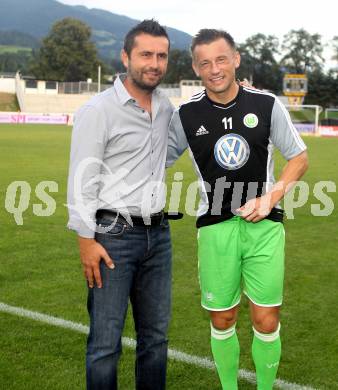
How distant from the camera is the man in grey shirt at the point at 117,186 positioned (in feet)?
10.7

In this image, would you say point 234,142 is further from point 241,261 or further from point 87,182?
point 87,182

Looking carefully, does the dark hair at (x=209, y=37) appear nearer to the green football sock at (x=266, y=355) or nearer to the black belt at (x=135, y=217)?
the black belt at (x=135, y=217)

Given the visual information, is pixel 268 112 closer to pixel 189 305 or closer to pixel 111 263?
pixel 111 263

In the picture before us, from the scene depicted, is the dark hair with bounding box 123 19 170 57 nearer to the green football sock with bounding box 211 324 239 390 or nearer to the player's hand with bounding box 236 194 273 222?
the player's hand with bounding box 236 194 273 222

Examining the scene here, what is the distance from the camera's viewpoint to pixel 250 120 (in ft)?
12.4

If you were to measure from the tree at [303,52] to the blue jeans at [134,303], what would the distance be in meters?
103

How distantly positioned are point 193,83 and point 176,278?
76.5m

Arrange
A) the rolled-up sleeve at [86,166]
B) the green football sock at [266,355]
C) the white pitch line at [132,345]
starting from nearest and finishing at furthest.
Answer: the rolled-up sleeve at [86,166], the green football sock at [266,355], the white pitch line at [132,345]

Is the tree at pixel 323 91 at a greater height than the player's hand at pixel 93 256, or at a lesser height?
lesser

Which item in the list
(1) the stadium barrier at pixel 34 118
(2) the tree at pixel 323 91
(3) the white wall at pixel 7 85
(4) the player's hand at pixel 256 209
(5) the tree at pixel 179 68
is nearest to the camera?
(4) the player's hand at pixel 256 209

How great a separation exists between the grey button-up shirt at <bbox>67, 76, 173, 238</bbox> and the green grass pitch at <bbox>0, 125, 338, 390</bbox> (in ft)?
4.92

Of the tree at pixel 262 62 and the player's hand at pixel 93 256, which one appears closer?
the player's hand at pixel 93 256

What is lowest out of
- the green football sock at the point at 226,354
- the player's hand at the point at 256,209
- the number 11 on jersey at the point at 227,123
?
the green football sock at the point at 226,354

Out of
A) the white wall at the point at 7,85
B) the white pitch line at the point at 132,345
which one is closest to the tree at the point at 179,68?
the white wall at the point at 7,85
